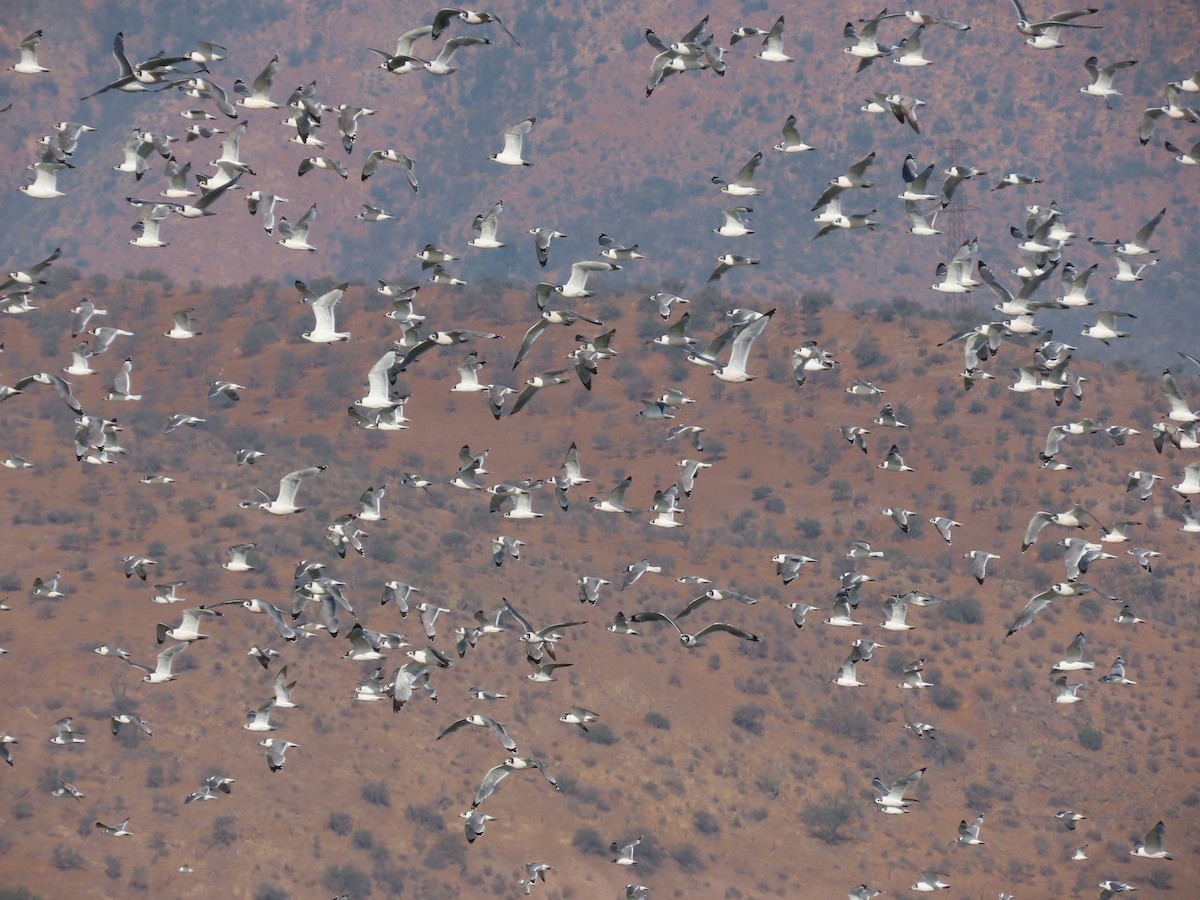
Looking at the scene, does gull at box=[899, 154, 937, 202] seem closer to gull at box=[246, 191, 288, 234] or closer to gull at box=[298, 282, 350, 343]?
gull at box=[298, 282, 350, 343]

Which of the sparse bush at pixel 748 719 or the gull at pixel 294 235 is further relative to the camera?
the sparse bush at pixel 748 719

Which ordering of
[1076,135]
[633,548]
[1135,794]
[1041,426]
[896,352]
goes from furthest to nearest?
[1076,135], [896,352], [1041,426], [633,548], [1135,794]

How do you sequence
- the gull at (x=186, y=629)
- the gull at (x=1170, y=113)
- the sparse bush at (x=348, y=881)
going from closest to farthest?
the gull at (x=1170, y=113) < the gull at (x=186, y=629) < the sparse bush at (x=348, y=881)

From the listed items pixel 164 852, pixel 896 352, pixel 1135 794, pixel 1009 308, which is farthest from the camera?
pixel 896 352

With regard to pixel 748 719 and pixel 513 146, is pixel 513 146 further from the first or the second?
pixel 748 719

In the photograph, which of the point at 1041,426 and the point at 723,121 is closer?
the point at 1041,426

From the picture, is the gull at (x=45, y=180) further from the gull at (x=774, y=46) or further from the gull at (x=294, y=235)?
the gull at (x=774, y=46)

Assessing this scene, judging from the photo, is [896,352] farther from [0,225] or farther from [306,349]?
[0,225]

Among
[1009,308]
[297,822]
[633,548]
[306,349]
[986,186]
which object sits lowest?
[986,186]

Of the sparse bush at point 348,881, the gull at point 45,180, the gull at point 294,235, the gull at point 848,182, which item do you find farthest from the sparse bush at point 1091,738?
the gull at point 45,180

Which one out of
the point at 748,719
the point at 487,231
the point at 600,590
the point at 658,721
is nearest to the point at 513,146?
the point at 487,231

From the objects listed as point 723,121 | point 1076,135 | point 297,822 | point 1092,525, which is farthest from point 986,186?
point 297,822
